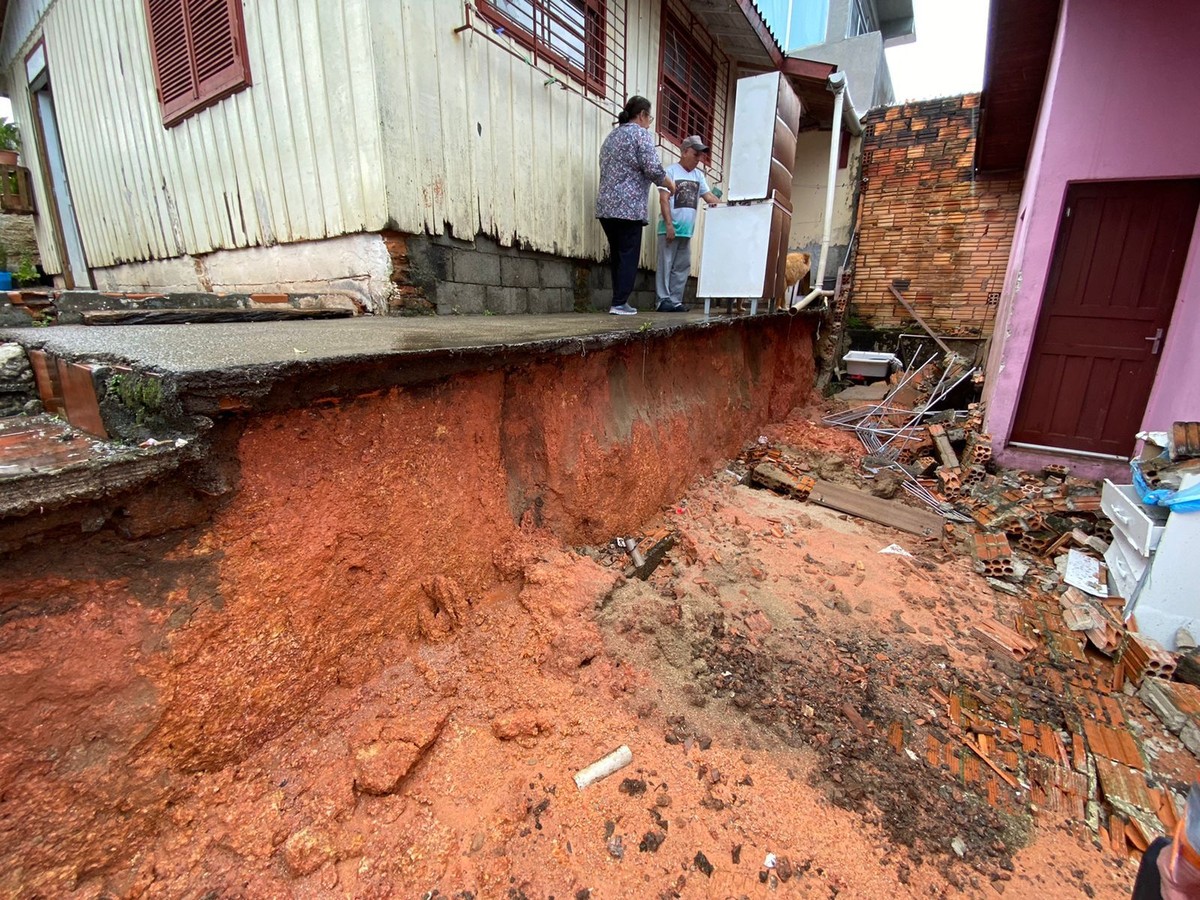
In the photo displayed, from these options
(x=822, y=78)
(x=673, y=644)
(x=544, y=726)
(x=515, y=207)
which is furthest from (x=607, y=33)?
(x=544, y=726)

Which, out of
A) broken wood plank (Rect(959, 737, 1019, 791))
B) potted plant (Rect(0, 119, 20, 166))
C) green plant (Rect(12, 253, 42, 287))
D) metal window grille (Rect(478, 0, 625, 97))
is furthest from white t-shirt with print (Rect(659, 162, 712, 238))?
potted plant (Rect(0, 119, 20, 166))

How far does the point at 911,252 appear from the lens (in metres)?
8.52

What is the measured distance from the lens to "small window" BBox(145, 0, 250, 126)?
405 centimetres

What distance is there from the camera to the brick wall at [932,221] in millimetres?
7867

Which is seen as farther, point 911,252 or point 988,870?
point 911,252

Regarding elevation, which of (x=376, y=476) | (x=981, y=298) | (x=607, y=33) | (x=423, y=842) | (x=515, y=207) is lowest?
(x=423, y=842)

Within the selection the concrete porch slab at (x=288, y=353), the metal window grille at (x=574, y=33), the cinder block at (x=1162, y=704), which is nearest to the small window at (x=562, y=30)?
the metal window grille at (x=574, y=33)

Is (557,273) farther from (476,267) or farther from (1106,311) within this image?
(1106,311)

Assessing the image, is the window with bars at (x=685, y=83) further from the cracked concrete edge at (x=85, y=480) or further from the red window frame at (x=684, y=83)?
the cracked concrete edge at (x=85, y=480)

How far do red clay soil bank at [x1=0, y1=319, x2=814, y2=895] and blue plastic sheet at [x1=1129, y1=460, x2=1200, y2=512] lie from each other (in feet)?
11.4

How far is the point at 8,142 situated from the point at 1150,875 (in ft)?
46.8

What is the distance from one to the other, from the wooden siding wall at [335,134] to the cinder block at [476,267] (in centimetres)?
18

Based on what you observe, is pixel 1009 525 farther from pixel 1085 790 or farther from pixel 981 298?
pixel 981 298

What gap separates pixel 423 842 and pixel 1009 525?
502 cm
